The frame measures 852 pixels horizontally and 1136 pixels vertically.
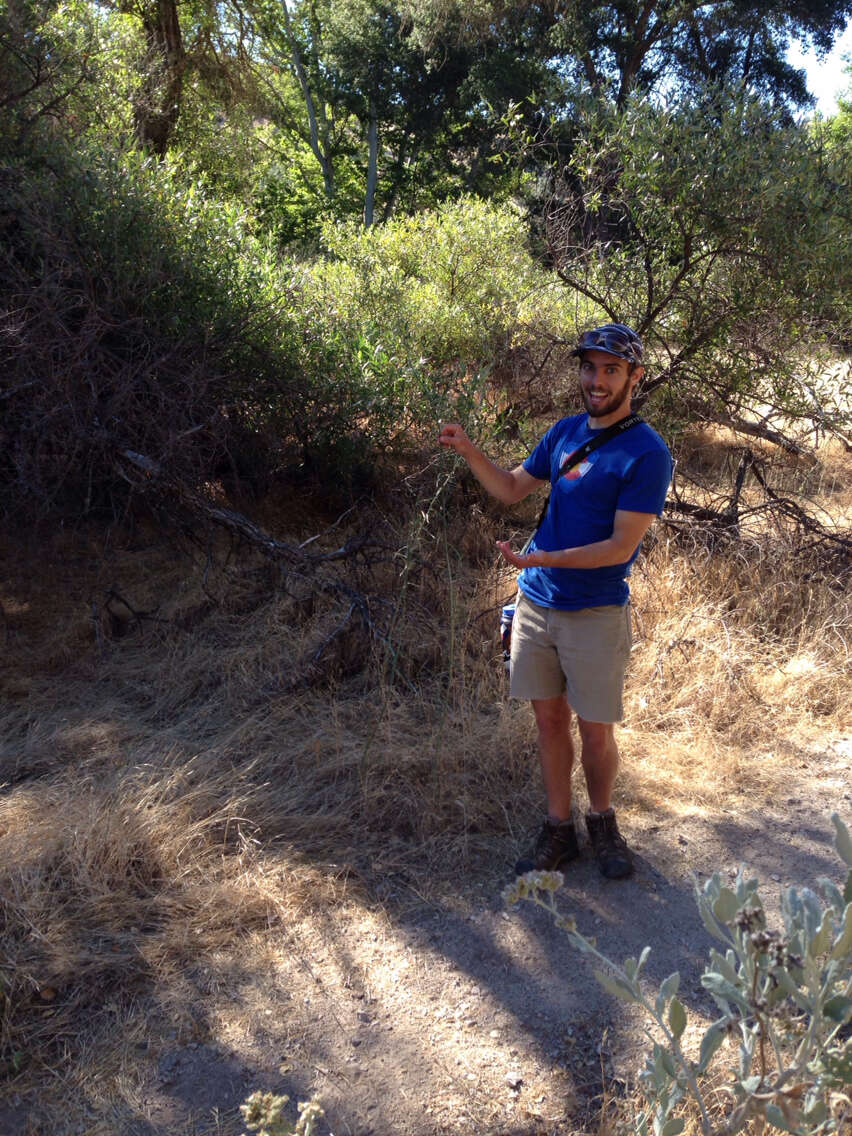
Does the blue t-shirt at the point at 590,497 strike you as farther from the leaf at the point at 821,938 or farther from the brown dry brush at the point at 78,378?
the brown dry brush at the point at 78,378

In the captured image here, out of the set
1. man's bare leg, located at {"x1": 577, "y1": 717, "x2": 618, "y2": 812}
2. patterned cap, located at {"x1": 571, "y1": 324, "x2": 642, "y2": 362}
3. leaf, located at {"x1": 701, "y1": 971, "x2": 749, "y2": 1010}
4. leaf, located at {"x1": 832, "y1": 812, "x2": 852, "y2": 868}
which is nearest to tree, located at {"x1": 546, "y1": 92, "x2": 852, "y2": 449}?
patterned cap, located at {"x1": 571, "y1": 324, "x2": 642, "y2": 362}

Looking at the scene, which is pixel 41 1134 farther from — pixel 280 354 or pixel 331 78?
pixel 331 78

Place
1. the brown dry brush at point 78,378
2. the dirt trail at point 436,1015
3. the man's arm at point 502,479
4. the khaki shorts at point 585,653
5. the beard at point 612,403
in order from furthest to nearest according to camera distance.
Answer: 1. the brown dry brush at point 78,378
2. the man's arm at point 502,479
3. the khaki shorts at point 585,653
4. the beard at point 612,403
5. the dirt trail at point 436,1015

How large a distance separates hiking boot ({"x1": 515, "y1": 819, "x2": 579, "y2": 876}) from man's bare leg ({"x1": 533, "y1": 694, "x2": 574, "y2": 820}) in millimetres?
37

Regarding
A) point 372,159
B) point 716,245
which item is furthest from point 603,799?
point 372,159

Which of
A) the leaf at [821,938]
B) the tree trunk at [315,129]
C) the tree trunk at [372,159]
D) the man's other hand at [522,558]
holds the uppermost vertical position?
the tree trunk at [315,129]

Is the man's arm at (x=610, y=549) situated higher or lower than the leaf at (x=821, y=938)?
higher

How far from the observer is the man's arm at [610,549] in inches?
110

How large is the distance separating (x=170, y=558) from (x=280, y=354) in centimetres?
152

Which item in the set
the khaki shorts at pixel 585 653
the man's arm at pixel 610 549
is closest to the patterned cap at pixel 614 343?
the man's arm at pixel 610 549

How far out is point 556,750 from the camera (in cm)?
326

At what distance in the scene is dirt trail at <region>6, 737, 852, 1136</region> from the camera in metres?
2.39

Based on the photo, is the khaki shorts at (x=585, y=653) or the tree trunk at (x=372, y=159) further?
the tree trunk at (x=372, y=159)

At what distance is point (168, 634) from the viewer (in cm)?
536
